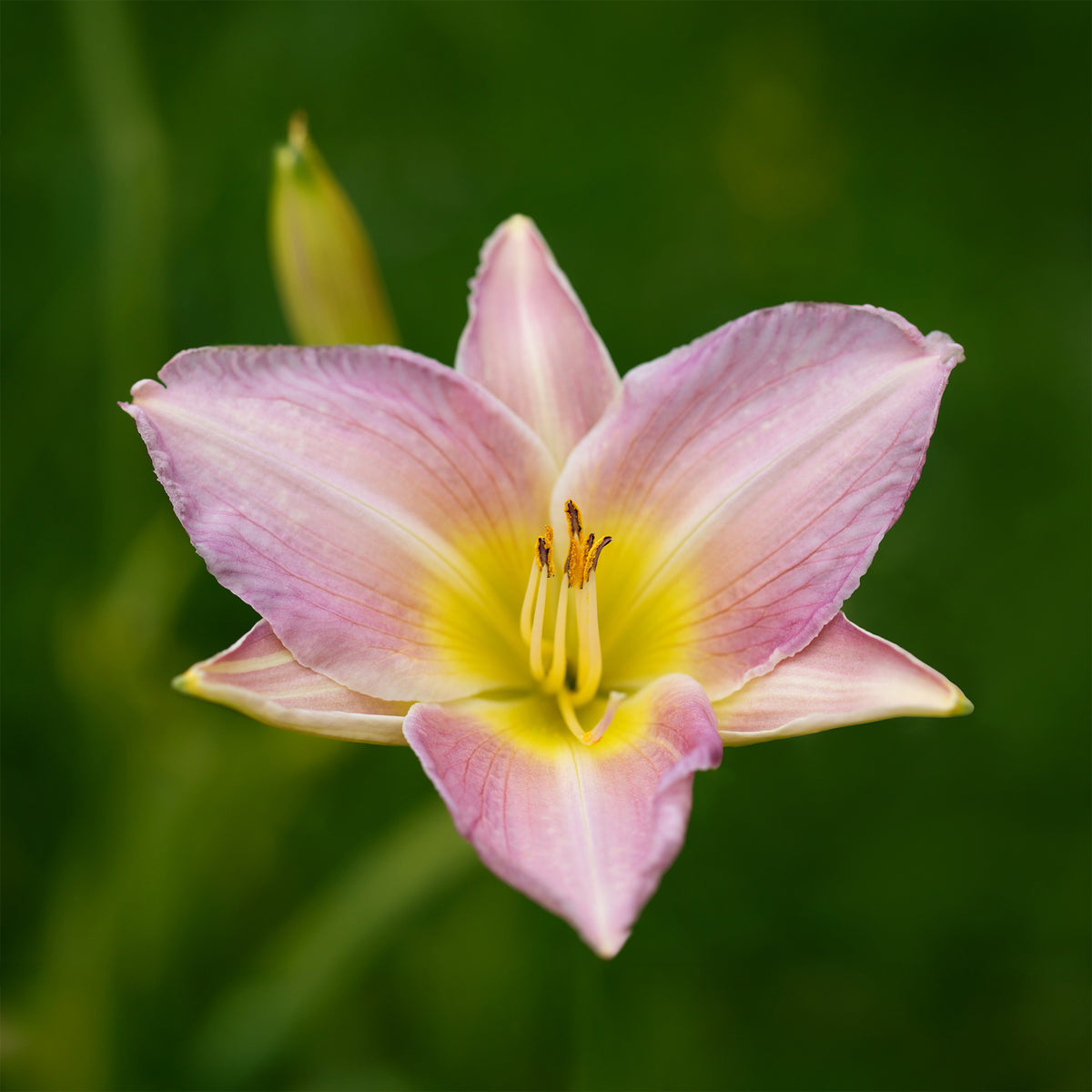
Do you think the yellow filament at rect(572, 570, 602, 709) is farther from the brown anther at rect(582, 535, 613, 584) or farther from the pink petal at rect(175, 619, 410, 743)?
the pink petal at rect(175, 619, 410, 743)

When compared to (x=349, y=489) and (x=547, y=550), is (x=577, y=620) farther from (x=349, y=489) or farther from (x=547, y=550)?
(x=349, y=489)

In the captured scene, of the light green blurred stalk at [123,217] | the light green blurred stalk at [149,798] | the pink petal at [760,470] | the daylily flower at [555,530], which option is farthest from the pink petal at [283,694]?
the light green blurred stalk at [123,217]

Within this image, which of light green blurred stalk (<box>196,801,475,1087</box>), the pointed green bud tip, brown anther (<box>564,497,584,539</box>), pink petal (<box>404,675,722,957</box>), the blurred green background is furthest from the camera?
the blurred green background

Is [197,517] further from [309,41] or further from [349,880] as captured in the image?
[309,41]

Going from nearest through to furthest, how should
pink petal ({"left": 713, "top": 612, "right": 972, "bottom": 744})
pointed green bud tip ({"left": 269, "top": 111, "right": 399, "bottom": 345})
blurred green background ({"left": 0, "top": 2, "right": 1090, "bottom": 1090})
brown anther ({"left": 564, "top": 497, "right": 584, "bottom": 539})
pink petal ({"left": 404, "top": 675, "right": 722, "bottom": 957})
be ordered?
pink petal ({"left": 404, "top": 675, "right": 722, "bottom": 957})
pink petal ({"left": 713, "top": 612, "right": 972, "bottom": 744})
brown anther ({"left": 564, "top": 497, "right": 584, "bottom": 539})
pointed green bud tip ({"left": 269, "top": 111, "right": 399, "bottom": 345})
blurred green background ({"left": 0, "top": 2, "right": 1090, "bottom": 1090})

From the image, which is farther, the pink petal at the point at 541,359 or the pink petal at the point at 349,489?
the pink petal at the point at 541,359

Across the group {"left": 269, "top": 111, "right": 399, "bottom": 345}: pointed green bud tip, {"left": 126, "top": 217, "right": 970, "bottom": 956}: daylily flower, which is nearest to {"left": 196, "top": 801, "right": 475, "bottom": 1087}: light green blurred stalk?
{"left": 126, "top": 217, "right": 970, "bottom": 956}: daylily flower

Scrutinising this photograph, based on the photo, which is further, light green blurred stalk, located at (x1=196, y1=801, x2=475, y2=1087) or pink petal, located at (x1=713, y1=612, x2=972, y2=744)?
light green blurred stalk, located at (x1=196, y1=801, x2=475, y2=1087)

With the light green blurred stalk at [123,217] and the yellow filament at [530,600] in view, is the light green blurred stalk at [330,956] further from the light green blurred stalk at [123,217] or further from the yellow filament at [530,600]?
the light green blurred stalk at [123,217]

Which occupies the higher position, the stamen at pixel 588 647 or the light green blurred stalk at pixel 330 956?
the stamen at pixel 588 647
